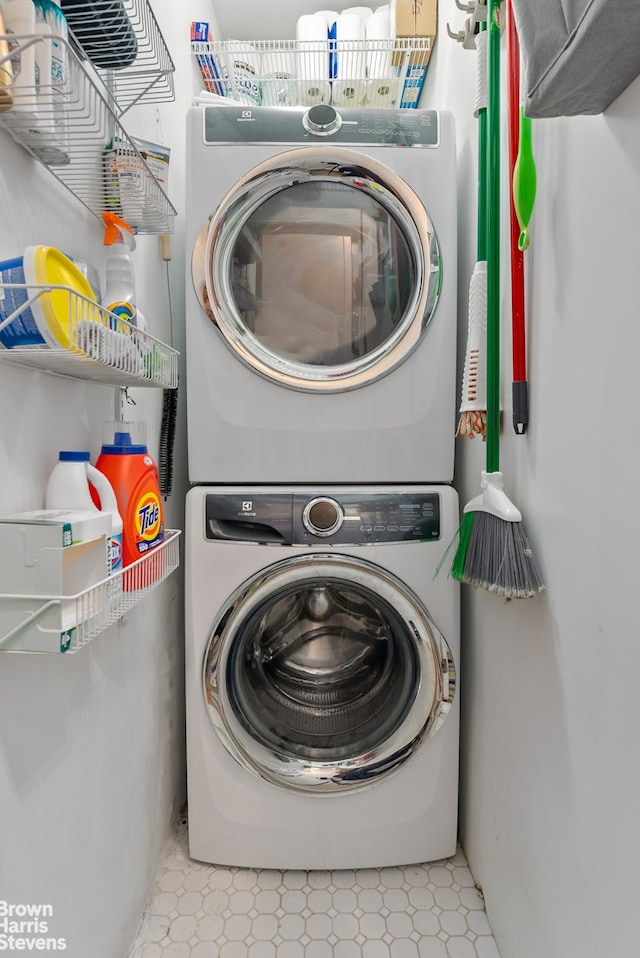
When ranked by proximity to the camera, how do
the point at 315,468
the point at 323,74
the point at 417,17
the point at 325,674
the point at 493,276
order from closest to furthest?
the point at 493,276 → the point at 315,468 → the point at 325,674 → the point at 417,17 → the point at 323,74

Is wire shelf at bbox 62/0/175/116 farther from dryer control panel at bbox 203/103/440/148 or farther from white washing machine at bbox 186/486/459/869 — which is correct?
white washing machine at bbox 186/486/459/869

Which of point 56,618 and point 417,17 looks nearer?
point 56,618

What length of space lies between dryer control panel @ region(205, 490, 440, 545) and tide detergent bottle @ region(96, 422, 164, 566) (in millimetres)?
307

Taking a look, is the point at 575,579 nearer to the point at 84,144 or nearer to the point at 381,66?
the point at 84,144

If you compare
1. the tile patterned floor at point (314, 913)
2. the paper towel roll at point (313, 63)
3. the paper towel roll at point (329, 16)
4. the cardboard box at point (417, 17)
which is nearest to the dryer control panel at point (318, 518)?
the tile patterned floor at point (314, 913)

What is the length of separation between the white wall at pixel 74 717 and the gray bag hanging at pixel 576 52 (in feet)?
2.17


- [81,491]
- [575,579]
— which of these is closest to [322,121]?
[81,491]

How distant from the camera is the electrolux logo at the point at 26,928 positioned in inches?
27.3

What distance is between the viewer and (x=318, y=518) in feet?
4.27

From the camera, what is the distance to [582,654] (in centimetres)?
81

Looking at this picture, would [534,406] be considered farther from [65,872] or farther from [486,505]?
[65,872]

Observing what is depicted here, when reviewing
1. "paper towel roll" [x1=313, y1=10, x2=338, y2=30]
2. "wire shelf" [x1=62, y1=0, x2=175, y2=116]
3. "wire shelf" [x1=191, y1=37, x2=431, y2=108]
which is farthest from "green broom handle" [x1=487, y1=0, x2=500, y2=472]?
"paper towel roll" [x1=313, y1=10, x2=338, y2=30]

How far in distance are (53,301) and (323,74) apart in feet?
4.83

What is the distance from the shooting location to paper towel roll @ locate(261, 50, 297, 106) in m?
1.62
